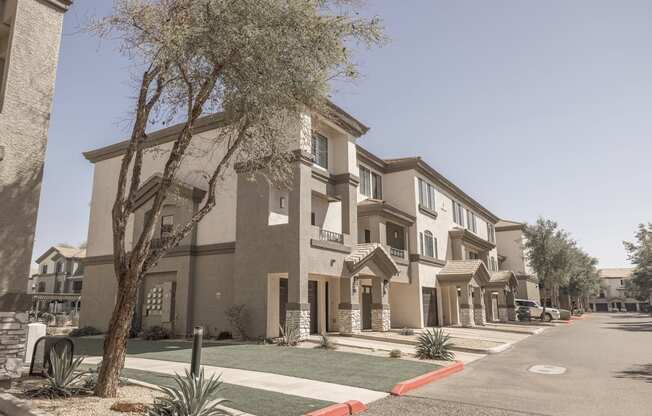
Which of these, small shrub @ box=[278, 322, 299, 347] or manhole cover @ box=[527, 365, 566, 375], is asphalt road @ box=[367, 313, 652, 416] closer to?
manhole cover @ box=[527, 365, 566, 375]

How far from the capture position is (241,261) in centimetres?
2155

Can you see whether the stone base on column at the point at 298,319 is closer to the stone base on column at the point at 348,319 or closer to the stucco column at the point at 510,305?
the stone base on column at the point at 348,319

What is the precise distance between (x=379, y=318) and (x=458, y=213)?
62.4 ft

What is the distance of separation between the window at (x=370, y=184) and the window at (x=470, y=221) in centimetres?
1497

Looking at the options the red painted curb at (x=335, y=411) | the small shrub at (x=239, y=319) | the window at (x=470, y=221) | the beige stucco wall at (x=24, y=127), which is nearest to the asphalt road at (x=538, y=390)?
the red painted curb at (x=335, y=411)

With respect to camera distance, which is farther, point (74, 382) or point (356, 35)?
point (356, 35)

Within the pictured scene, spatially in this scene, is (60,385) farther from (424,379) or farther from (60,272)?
(60,272)

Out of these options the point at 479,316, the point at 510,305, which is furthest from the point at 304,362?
the point at 510,305

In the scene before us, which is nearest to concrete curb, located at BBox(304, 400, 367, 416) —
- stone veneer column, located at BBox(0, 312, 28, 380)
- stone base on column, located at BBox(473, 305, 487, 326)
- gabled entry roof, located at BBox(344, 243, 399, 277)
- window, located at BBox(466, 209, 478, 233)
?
stone veneer column, located at BBox(0, 312, 28, 380)

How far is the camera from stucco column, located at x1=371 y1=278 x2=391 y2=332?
2556cm

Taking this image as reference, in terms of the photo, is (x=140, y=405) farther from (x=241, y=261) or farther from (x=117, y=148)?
(x=117, y=148)

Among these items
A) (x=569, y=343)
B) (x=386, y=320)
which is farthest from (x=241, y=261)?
(x=569, y=343)

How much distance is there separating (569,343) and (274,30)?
852 inches

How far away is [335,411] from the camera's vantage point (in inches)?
321
